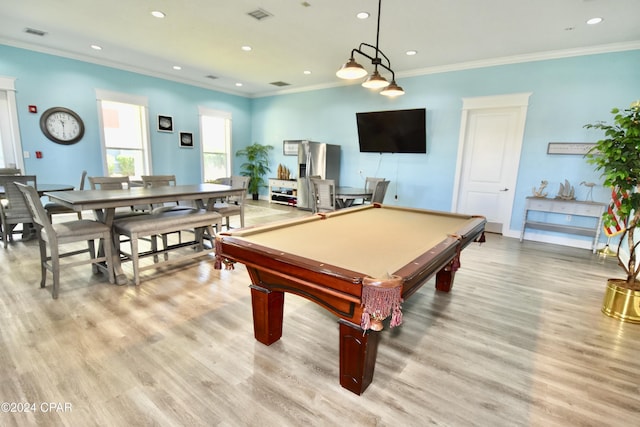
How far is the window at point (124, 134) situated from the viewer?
6.02 metres

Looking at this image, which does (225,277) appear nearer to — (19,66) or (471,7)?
(471,7)

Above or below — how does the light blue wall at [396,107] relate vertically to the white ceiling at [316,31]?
below

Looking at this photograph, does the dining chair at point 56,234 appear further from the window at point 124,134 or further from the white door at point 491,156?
the white door at point 491,156

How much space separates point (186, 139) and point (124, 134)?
1310 millimetres

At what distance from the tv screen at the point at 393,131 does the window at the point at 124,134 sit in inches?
185

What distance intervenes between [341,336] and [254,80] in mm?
6794

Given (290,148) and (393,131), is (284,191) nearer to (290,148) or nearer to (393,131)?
(290,148)

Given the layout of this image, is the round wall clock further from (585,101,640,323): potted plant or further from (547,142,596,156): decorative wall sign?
(547,142,596,156): decorative wall sign

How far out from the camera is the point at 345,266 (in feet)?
4.91

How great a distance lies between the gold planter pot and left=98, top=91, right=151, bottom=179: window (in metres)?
7.70

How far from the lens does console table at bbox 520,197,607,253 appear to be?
4.30m

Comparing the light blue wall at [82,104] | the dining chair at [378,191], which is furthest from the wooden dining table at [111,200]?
the light blue wall at [82,104]

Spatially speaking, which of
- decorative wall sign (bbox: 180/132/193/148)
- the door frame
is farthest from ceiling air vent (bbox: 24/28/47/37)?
decorative wall sign (bbox: 180/132/193/148)

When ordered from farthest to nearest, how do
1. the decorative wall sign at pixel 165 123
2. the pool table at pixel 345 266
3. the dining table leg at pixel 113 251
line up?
the decorative wall sign at pixel 165 123 < the dining table leg at pixel 113 251 < the pool table at pixel 345 266
